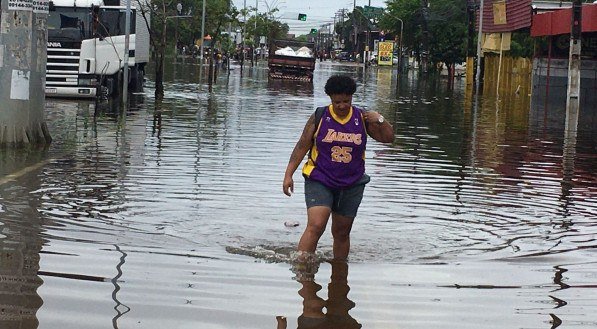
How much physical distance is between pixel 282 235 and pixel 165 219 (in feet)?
4.21

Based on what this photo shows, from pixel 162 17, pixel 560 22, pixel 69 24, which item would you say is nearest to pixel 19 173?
pixel 69 24

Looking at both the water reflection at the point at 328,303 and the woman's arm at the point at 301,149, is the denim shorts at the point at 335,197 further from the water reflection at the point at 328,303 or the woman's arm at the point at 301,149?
the water reflection at the point at 328,303

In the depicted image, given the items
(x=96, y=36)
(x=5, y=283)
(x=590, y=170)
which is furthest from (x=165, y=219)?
(x=96, y=36)

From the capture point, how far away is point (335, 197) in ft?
28.4

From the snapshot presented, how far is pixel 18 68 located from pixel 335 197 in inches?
355

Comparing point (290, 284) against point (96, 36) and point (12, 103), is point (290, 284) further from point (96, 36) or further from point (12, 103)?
point (96, 36)

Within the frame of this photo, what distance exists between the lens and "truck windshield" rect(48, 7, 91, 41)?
31.7 meters

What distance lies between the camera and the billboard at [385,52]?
124m

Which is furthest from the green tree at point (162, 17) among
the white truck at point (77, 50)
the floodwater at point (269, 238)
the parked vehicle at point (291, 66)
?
the floodwater at point (269, 238)

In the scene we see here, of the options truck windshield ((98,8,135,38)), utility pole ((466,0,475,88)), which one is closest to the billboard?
utility pole ((466,0,475,88))

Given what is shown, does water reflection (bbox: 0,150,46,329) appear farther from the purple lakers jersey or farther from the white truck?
the white truck

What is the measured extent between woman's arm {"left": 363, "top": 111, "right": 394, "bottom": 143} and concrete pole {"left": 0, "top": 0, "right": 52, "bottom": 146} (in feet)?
29.9

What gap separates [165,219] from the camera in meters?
11.0

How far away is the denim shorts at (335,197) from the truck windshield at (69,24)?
24.1 metres
